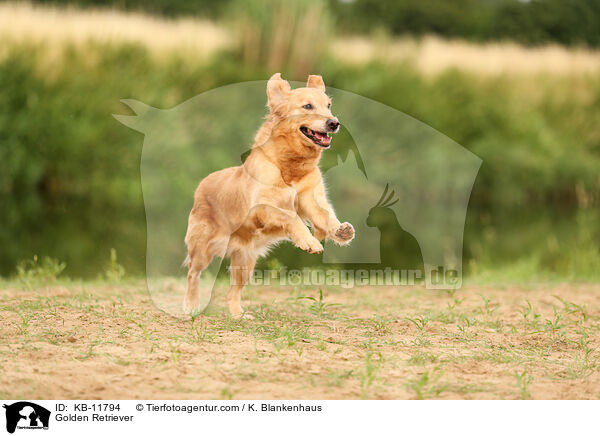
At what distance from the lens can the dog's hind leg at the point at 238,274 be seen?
4.76 meters

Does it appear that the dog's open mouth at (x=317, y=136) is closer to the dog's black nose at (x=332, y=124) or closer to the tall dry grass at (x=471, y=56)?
the dog's black nose at (x=332, y=124)

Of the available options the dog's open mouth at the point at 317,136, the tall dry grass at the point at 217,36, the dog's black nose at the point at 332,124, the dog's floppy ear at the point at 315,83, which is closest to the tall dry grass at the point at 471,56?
the tall dry grass at the point at 217,36

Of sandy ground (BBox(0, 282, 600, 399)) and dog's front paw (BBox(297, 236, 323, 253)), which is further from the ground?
dog's front paw (BBox(297, 236, 323, 253))

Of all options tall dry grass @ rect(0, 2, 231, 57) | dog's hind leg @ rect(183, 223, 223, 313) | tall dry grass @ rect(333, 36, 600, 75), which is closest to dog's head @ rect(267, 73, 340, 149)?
dog's hind leg @ rect(183, 223, 223, 313)

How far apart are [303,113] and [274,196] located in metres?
0.53

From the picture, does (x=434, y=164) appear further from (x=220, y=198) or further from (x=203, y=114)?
(x=220, y=198)

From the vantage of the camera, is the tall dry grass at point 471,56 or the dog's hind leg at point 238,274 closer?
the dog's hind leg at point 238,274

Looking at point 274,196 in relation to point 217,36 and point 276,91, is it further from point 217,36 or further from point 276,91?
point 217,36

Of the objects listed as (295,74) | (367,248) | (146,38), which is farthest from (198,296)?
(146,38)

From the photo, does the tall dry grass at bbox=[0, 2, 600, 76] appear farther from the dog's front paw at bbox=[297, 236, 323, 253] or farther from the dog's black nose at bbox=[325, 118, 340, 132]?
the dog's front paw at bbox=[297, 236, 323, 253]

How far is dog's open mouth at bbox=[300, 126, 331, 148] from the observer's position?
4277 millimetres

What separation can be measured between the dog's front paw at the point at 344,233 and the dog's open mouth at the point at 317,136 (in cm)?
49
